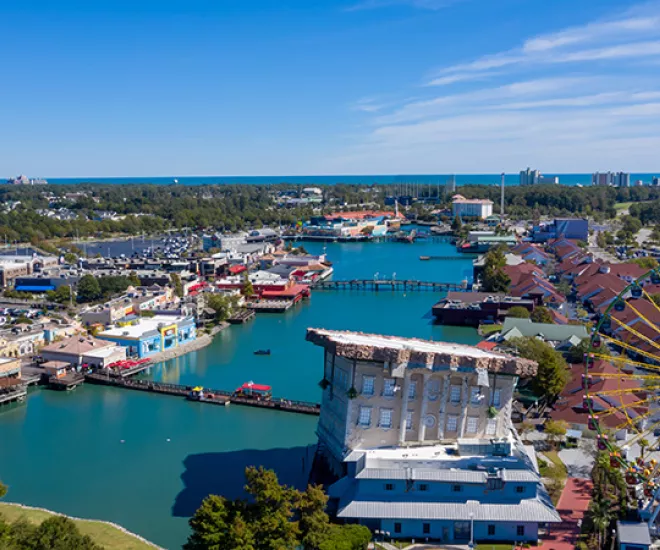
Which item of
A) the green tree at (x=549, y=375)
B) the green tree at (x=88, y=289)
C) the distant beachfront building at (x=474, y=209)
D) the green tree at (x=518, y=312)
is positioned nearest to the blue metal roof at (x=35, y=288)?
the green tree at (x=88, y=289)

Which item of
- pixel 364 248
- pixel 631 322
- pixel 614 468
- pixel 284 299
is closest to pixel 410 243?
pixel 364 248

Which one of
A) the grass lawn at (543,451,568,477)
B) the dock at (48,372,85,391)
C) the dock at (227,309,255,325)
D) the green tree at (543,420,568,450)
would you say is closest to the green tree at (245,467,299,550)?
the grass lawn at (543,451,568,477)

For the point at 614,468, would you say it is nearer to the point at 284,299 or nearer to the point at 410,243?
the point at 284,299

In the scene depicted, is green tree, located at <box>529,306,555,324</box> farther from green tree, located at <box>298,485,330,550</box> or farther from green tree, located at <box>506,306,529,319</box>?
green tree, located at <box>298,485,330,550</box>

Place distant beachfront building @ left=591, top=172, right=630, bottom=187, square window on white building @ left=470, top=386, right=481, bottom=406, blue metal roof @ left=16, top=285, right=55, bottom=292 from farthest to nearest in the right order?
1. distant beachfront building @ left=591, top=172, right=630, bottom=187
2. blue metal roof @ left=16, top=285, right=55, bottom=292
3. square window on white building @ left=470, top=386, right=481, bottom=406

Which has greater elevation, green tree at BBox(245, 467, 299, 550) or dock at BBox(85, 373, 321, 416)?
green tree at BBox(245, 467, 299, 550)

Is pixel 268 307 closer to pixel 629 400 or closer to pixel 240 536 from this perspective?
pixel 629 400
